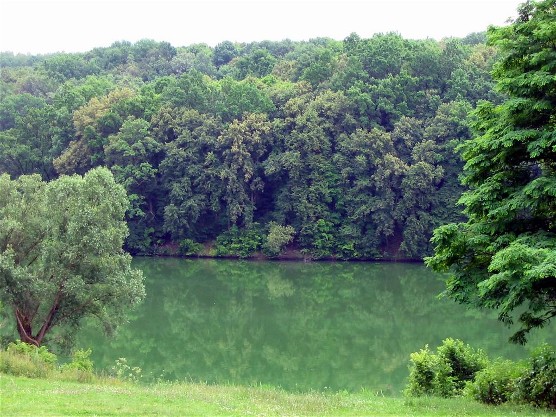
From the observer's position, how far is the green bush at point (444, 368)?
46.5 feet

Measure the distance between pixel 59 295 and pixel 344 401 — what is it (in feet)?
35.1

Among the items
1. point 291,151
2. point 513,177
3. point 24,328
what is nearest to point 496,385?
point 513,177

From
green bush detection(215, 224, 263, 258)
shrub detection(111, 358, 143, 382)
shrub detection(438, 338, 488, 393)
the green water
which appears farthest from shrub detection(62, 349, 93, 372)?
green bush detection(215, 224, 263, 258)

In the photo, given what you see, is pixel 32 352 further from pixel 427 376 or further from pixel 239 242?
pixel 239 242

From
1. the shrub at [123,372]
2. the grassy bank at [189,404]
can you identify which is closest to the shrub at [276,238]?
the shrub at [123,372]

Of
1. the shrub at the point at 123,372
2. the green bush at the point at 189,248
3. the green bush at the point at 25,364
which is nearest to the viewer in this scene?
the green bush at the point at 25,364

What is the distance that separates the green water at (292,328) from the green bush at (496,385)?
26.1ft

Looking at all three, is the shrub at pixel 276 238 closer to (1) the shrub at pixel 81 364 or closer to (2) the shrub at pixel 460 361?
(1) the shrub at pixel 81 364

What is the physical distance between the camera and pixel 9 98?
67.9m

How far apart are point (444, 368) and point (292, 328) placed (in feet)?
55.5

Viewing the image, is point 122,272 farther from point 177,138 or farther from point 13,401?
point 177,138

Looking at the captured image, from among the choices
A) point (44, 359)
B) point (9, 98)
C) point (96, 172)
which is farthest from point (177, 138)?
point (44, 359)

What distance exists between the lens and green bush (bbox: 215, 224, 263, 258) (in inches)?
2116

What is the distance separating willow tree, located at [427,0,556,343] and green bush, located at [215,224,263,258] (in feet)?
137
